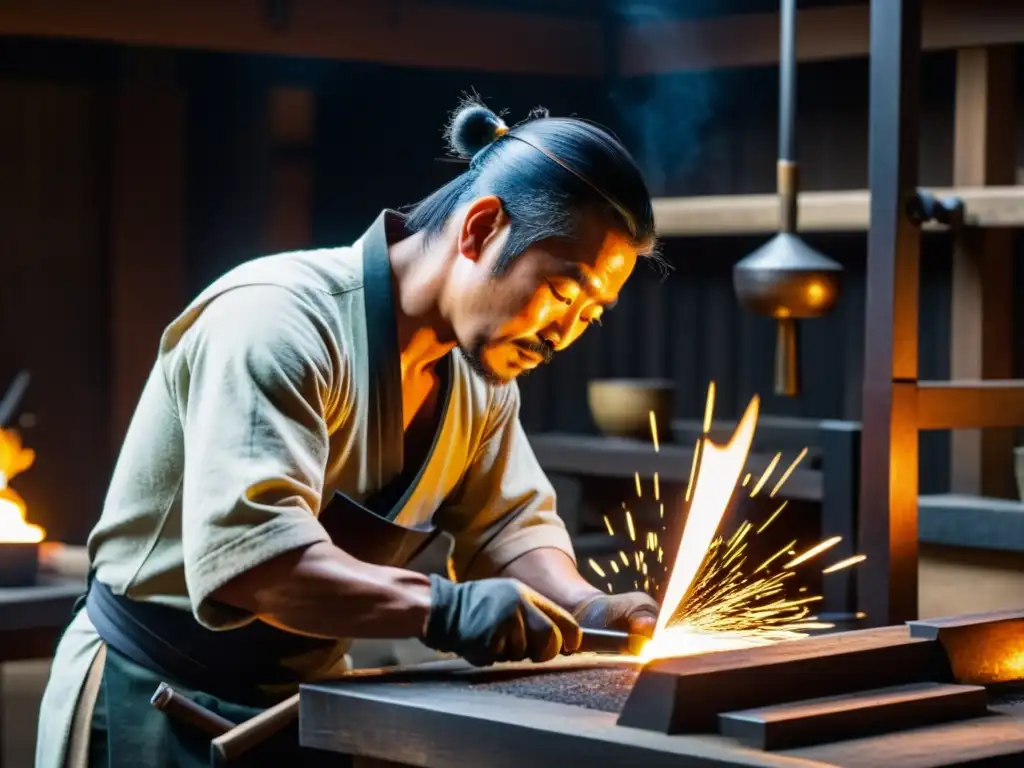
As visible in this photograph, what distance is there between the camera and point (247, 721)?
110 inches

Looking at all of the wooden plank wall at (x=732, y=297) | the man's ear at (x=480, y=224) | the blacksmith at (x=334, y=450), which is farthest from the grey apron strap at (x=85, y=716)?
the wooden plank wall at (x=732, y=297)

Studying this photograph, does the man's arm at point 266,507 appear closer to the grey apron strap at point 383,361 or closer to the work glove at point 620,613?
the grey apron strap at point 383,361

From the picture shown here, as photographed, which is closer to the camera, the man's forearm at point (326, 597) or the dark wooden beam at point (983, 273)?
the man's forearm at point (326, 597)

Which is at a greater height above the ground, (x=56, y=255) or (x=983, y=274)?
(x=56, y=255)

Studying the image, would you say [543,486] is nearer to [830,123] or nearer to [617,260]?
[617,260]

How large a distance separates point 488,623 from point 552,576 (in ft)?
2.19

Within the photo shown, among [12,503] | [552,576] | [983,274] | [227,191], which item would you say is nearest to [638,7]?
[227,191]

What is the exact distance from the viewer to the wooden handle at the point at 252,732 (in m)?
2.72

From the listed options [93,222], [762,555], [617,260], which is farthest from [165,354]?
[93,222]

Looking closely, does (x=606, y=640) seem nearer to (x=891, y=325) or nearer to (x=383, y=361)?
(x=383, y=361)

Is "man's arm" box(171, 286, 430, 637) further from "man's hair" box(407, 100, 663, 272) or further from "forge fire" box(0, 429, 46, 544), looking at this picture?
"forge fire" box(0, 429, 46, 544)

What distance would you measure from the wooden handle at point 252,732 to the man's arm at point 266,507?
0.19 m

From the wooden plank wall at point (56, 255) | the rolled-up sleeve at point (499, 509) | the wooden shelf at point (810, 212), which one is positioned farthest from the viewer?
the wooden plank wall at point (56, 255)

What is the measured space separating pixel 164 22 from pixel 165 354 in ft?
11.8
